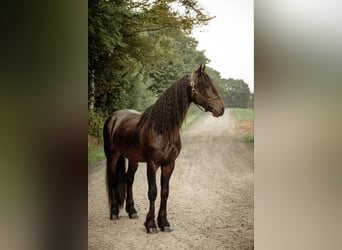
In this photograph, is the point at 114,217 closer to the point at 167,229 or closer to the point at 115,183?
the point at 115,183

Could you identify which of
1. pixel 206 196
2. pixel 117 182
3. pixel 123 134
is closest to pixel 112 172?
pixel 117 182

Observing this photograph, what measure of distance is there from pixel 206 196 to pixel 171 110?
456 millimetres

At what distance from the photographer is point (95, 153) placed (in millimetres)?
2238

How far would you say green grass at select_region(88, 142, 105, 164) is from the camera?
87.7 inches

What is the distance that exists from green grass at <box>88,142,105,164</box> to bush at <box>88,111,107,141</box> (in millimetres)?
52

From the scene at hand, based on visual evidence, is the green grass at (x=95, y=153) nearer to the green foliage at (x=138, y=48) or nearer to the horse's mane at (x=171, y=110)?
the green foliage at (x=138, y=48)

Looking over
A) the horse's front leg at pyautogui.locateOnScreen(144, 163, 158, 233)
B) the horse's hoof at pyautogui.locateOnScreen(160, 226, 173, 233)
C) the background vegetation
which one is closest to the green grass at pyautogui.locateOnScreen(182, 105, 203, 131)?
the background vegetation

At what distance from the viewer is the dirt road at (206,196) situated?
205cm

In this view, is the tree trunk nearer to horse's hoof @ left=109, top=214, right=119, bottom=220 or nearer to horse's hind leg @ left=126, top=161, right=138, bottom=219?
horse's hind leg @ left=126, top=161, right=138, bottom=219

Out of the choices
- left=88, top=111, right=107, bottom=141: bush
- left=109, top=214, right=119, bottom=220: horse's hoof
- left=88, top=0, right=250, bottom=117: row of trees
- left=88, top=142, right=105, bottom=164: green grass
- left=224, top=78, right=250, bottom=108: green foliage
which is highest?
left=88, top=0, right=250, bottom=117: row of trees

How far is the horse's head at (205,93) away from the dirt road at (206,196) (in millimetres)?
45

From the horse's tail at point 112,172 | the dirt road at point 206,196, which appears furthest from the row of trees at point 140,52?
the dirt road at point 206,196

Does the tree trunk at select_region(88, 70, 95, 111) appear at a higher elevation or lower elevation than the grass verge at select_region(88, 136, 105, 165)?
higher
